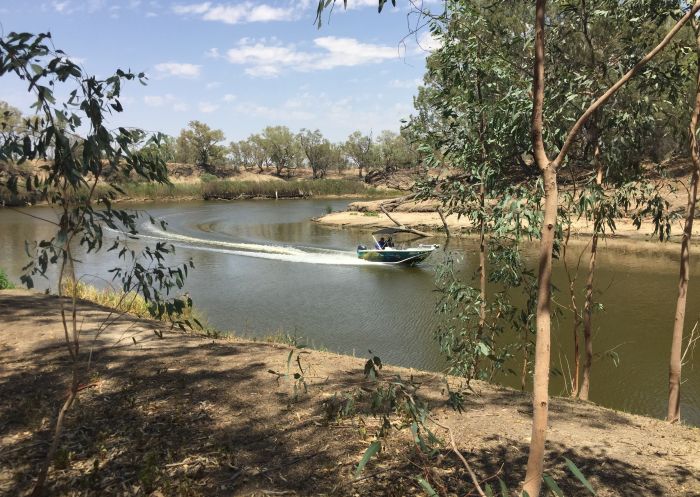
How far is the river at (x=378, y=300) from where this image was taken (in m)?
10.4

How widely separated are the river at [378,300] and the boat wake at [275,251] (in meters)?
→ 0.06

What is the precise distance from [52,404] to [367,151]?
8698 centimetres

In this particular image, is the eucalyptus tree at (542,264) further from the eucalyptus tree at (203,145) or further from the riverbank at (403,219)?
the eucalyptus tree at (203,145)

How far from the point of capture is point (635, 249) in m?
24.4

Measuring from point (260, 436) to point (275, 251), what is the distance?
23.1 meters

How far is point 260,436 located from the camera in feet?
14.4

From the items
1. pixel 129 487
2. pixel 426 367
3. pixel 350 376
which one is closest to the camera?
pixel 129 487

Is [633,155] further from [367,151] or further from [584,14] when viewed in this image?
[367,151]

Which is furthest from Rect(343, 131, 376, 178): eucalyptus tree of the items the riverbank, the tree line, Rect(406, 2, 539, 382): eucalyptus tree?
Rect(406, 2, 539, 382): eucalyptus tree

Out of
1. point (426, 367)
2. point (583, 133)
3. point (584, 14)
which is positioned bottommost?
point (426, 367)

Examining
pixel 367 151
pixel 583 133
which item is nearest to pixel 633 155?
pixel 583 133

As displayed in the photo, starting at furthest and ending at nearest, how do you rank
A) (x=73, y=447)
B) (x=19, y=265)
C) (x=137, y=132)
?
1. (x=19, y=265)
2. (x=73, y=447)
3. (x=137, y=132)

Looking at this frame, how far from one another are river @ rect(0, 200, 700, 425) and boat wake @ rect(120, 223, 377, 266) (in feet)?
0.18

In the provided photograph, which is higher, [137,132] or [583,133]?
[583,133]
